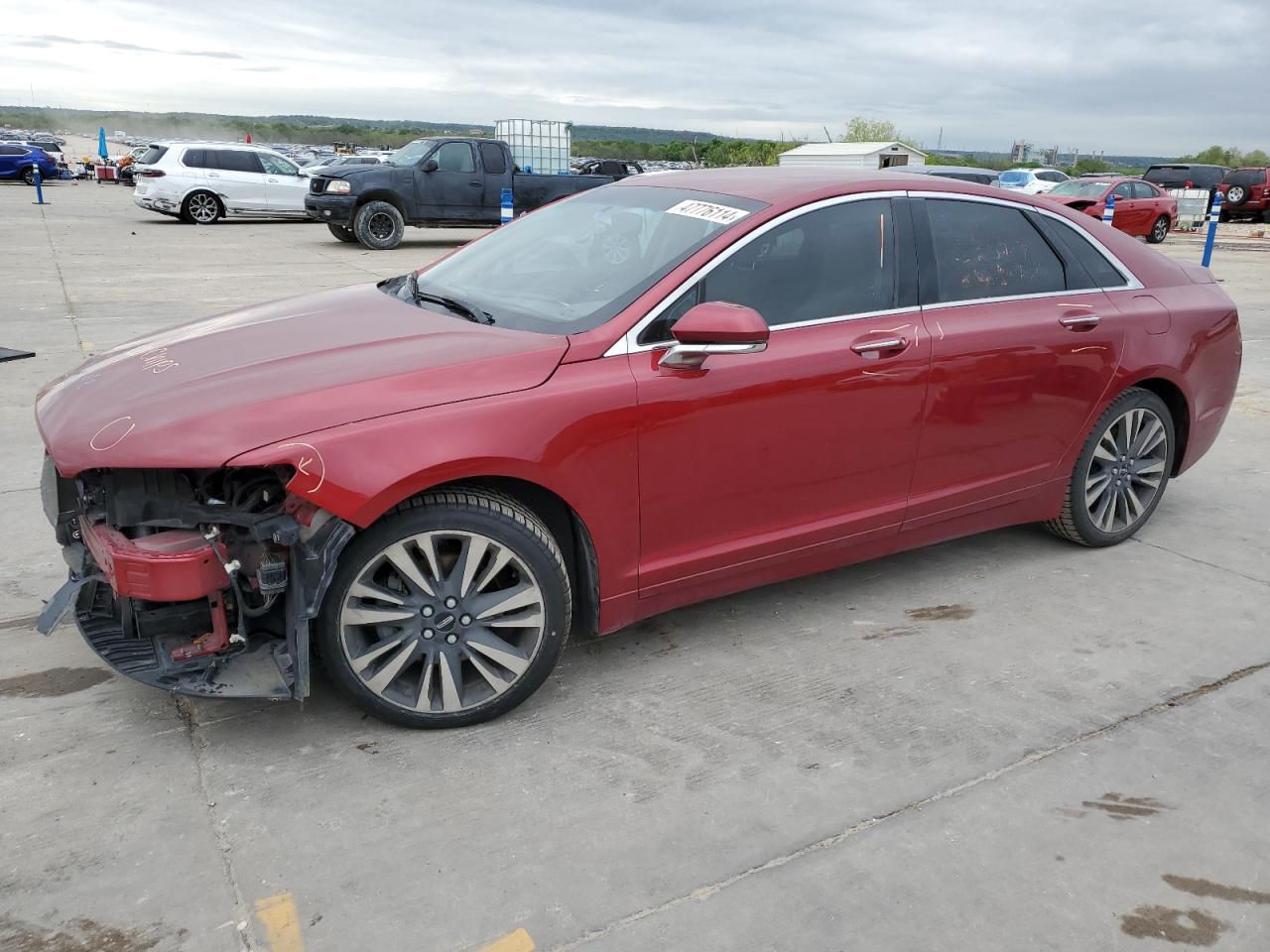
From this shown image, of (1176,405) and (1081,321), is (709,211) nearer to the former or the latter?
(1081,321)

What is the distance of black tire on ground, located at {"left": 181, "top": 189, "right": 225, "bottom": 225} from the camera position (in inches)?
822

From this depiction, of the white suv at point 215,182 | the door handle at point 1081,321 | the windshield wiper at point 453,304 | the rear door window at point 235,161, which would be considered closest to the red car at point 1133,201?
the white suv at point 215,182

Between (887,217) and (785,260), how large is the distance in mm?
527

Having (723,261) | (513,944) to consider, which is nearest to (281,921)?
(513,944)

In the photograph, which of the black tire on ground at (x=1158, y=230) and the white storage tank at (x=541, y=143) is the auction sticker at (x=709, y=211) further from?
the black tire on ground at (x=1158, y=230)

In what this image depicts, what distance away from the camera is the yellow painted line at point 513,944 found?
2.26 metres

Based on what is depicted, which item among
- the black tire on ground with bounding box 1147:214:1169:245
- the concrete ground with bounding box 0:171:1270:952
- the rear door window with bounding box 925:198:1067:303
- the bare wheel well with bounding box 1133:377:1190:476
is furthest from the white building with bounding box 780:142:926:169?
the concrete ground with bounding box 0:171:1270:952

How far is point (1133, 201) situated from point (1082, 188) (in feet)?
3.76

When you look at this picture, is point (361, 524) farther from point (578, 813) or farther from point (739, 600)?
point (739, 600)

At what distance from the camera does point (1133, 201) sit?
2300 cm

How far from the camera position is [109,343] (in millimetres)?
8375

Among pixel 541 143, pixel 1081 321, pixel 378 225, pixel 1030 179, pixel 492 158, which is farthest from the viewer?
pixel 1030 179

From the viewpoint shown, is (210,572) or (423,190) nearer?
(210,572)

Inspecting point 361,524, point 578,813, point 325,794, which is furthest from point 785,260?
point 325,794
